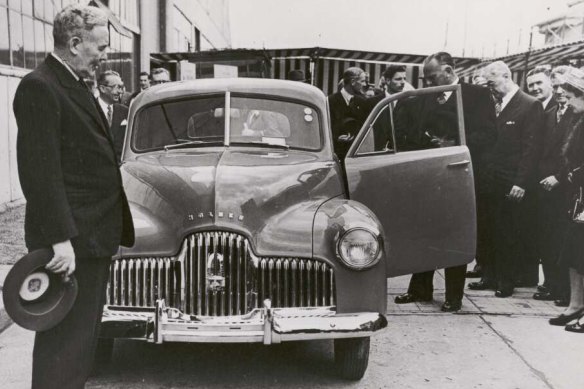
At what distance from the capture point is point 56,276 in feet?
9.53

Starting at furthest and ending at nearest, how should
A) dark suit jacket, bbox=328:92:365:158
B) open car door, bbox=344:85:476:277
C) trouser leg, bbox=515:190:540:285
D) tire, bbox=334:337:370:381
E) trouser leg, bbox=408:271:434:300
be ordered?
1. dark suit jacket, bbox=328:92:365:158
2. trouser leg, bbox=515:190:540:285
3. trouser leg, bbox=408:271:434:300
4. open car door, bbox=344:85:476:277
5. tire, bbox=334:337:370:381

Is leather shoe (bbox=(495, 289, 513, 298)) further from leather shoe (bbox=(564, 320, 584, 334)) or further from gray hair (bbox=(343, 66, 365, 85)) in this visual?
gray hair (bbox=(343, 66, 365, 85))

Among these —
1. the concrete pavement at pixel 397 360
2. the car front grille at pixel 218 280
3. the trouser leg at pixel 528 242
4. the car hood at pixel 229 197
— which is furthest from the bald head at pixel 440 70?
the car front grille at pixel 218 280

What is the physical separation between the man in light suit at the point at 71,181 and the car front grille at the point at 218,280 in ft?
3.39

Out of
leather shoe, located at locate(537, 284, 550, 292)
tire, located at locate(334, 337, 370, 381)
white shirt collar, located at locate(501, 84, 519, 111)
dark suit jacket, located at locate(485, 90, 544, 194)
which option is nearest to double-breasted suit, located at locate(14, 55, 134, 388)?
tire, located at locate(334, 337, 370, 381)

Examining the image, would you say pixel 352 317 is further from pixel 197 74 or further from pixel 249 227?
pixel 197 74

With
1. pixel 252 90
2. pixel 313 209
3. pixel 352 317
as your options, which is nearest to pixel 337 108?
pixel 252 90

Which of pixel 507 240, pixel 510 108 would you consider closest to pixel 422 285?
pixel 507 240

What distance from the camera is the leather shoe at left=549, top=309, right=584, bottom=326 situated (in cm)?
564

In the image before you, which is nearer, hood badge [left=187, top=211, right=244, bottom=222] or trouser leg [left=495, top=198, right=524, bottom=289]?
hood badge [left=187, top=211, right=244, bottom=222]

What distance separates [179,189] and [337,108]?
398 cm

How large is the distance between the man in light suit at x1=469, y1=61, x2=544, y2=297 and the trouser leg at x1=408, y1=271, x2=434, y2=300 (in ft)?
2.43

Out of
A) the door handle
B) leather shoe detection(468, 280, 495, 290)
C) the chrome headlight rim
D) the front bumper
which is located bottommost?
leather shoe detection(468, 280, 495, 290)

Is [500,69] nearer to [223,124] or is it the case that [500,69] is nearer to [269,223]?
[223,124]
